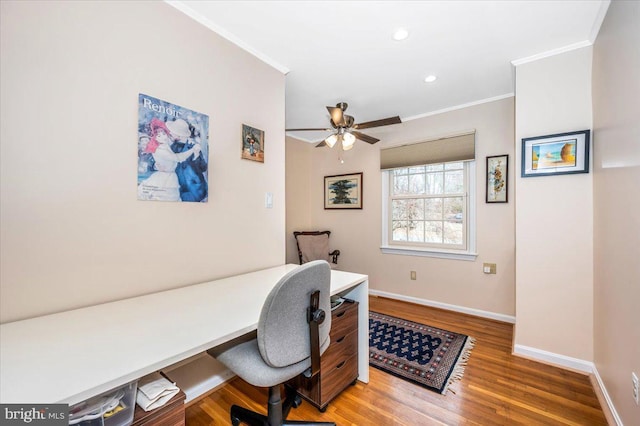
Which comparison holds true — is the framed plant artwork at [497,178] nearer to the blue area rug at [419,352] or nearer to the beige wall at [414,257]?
the beige wall at [414,257]

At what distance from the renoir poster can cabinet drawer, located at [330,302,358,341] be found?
3.76ft

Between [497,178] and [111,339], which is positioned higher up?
[497,178]

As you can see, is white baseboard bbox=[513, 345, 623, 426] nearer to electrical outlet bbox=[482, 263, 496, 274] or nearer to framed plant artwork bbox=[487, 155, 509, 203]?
electrical outlet bbox=[482, 263, 496, 274]

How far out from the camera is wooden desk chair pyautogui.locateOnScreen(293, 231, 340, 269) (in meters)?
4.08

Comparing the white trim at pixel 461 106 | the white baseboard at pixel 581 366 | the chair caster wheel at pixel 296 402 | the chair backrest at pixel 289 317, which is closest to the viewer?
the chair backrest at pixel 289 317

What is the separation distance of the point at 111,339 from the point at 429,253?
11.0ft

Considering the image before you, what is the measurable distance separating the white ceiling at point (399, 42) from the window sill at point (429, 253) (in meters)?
1.82

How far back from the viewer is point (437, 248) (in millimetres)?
3525

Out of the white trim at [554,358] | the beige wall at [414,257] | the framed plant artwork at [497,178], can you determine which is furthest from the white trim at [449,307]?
the framed plant artwork at [497,178]

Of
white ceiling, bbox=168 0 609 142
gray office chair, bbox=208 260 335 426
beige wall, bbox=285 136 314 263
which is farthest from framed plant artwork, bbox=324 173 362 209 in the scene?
gray office chair, bbox=208 260 335 426

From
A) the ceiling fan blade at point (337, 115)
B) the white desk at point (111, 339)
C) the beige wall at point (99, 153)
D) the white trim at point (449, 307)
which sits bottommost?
the white trim at point (449, 307)

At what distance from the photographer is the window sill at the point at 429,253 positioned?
3.27 metres

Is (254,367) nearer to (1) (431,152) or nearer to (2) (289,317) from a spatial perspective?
(2) (289,317)

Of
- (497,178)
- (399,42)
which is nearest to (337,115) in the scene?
(399,42)
